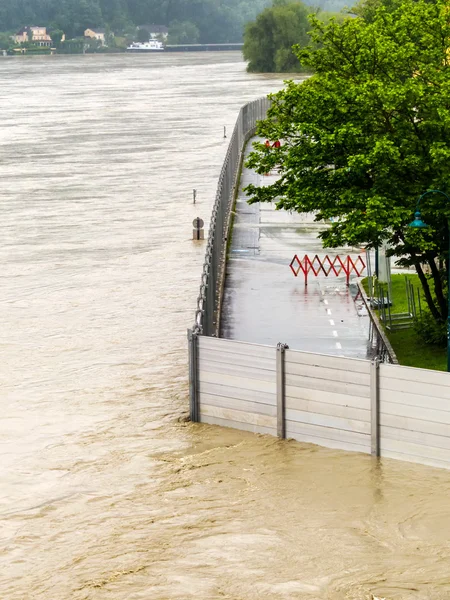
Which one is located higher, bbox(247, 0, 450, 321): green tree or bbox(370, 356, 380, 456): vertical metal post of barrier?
bbox(247, 0, 450, 321): green tree

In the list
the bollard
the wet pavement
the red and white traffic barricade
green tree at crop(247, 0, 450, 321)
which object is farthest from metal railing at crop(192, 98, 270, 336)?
green tree at crop(247, 0, 450, 321)

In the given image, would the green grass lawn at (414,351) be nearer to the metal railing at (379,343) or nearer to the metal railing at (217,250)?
the metal railing at (379,343)

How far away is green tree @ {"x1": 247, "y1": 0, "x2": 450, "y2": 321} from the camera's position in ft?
103

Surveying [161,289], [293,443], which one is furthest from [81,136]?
[293,443]

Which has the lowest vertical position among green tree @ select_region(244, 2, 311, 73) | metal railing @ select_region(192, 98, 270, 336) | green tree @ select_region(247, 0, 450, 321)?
metal railing @ select_region(192, 98, 270, 336)

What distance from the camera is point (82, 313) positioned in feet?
138

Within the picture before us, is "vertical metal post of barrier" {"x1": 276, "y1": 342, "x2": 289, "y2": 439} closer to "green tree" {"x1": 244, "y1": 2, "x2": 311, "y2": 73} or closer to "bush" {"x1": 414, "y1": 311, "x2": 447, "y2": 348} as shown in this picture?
"bush" {"x1": 414, "y1": 311, "x2": 447, "y2": 348}

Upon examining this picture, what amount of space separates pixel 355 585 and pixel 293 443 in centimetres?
577

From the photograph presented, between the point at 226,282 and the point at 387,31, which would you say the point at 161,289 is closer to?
the point at 226,282

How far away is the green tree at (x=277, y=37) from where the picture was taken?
6895 inches

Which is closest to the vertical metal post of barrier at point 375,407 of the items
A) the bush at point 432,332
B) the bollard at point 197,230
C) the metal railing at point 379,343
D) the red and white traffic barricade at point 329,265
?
the metal railing at point 379,343

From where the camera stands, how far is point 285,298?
43.6 m

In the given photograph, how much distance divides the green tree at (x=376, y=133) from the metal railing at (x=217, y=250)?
10.6 ft

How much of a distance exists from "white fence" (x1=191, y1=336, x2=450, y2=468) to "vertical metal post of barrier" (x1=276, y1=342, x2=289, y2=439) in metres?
0.02
